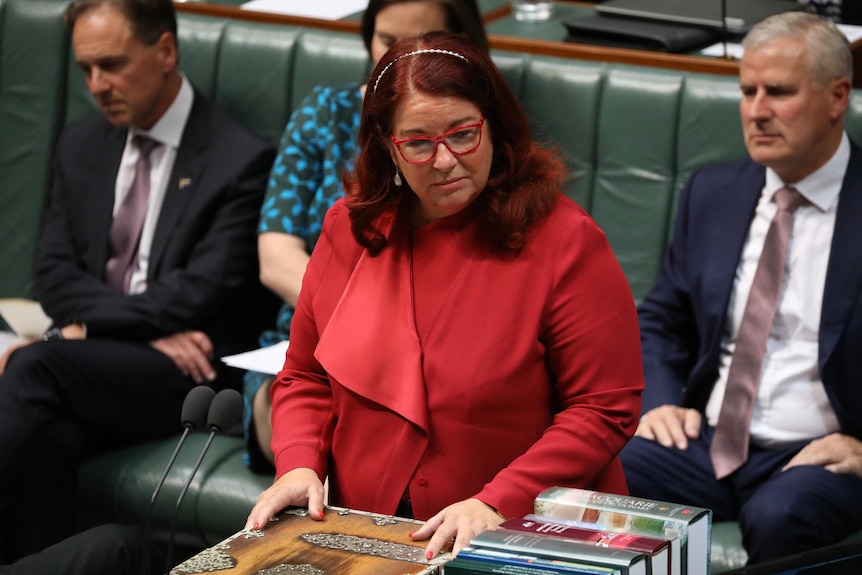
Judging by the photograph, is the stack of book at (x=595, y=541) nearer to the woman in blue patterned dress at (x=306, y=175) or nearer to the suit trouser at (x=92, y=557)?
the suit trouser at (x=92, y=557)

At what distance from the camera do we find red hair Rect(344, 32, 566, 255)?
2.11 meters

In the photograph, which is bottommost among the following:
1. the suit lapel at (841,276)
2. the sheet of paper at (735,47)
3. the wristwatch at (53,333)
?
the wristwatch at (53,333)

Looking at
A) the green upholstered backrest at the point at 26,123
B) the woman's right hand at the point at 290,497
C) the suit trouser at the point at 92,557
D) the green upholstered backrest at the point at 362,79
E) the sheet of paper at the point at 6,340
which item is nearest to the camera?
the woman's right hand at the point at 290,497

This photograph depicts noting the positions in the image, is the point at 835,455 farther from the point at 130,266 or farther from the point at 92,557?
the point at 130,266

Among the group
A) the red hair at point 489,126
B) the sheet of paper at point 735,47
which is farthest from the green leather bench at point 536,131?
the red hair at point 489,126

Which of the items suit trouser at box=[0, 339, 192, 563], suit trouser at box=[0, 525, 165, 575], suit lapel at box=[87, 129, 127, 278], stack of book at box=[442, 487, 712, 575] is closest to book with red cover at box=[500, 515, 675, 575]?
stack of book at box=[442, 487, 712, 575]

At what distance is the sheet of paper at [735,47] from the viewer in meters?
3.54

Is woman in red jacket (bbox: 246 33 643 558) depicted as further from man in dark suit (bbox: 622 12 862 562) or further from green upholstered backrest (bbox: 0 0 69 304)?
green upholstered backrest (bbox: 0 0 69 304)

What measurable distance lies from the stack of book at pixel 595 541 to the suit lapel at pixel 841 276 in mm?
1223

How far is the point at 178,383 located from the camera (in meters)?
3.48

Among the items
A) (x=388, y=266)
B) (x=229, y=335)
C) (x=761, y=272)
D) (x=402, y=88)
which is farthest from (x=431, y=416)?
(x=229, y=335)

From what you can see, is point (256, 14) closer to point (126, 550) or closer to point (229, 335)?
point (229, 335)

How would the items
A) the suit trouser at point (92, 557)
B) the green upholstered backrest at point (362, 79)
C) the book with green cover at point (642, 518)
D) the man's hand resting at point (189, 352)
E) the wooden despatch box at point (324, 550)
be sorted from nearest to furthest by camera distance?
the book with green cover at point (642, 518)
the wooden despatch box at point (324, 550)
the suit trouser at point (92, 557)
the green upholstered backrest at point (362, 79)
the man's hand resting at point (189, 352)

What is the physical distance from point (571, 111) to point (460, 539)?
184cm
